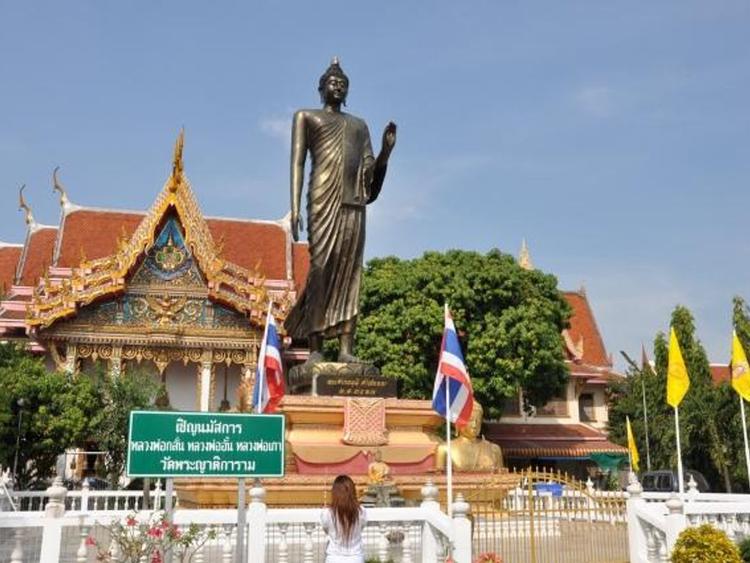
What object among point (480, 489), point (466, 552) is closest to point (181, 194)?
point (480, 489)

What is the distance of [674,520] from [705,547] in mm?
918

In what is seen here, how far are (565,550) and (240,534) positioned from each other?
4.90 metres

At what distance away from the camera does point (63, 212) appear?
2991cm

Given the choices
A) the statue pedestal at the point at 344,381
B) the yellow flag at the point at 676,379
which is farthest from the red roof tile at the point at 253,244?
the statue pedestal at the point at 344,381

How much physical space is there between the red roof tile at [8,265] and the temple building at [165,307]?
7 centimetres

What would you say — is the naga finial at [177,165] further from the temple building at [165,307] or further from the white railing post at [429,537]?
the white railing post at [429,537]

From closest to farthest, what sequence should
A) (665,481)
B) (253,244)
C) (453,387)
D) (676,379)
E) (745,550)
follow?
(745,550) < (453,387) < (676,379) < (665,481) < (253,244)

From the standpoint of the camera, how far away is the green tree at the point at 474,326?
2255 centimetres

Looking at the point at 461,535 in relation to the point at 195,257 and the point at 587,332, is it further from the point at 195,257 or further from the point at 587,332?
the point at 587,332

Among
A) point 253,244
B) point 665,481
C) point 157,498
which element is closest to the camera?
point 157,498

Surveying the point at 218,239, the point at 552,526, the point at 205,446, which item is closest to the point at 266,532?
the point at 205,446

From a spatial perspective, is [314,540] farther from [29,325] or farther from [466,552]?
[29,325]

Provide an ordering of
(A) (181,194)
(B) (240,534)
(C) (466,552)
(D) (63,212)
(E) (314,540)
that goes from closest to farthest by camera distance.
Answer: (B) (240,534), (C) (466,552), (E) (314,540), (A) (181,194), (D) (63,212)

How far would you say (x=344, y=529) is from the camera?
4531mm
